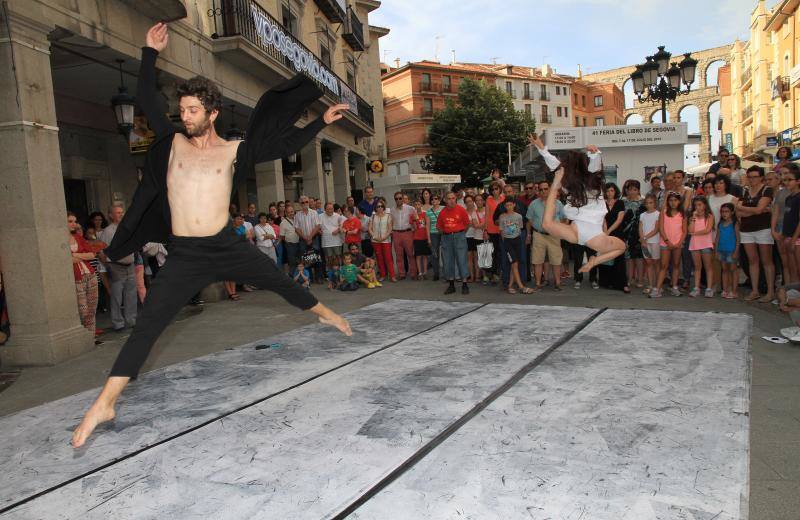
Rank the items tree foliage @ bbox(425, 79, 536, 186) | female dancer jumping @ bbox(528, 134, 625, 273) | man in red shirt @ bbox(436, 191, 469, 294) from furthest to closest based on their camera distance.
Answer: tree foliage @ bbox(425, 79, 536, 186)
man in red shirt @ bbox(436, 191, 469, 294)
female dancer jumping @ bbox(528, 134, 625, 273)

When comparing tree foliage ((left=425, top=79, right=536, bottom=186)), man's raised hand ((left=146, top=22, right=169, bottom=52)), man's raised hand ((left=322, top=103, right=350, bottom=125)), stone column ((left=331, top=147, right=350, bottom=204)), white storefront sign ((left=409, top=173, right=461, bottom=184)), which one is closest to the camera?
man's raised hand ((left=146, top=22, right=169, bottom=52))

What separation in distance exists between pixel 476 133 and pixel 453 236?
3354 centimetres

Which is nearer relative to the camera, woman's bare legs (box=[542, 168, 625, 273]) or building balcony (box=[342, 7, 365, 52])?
woman's bare legs (box=[542, 168, 625, 273])

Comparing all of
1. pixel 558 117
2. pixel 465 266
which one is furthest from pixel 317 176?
pixel 558 117

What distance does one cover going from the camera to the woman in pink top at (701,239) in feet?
26.9

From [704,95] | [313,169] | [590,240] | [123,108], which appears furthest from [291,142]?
[704,95]

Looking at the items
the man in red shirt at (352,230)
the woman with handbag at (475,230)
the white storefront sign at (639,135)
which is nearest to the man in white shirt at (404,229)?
the man in red shirt at (352,230)

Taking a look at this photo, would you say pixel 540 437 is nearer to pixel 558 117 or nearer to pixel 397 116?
pixel 397 116

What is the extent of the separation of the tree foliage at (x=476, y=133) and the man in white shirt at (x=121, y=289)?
35579 mm

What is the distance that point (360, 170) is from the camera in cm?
2528

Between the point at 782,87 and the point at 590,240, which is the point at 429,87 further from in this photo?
the point at 590,240

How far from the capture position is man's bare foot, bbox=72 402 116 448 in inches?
126

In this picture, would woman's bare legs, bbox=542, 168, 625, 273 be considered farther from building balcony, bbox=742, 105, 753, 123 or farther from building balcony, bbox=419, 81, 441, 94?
building balcony, bbox=419, 81, 441, 94

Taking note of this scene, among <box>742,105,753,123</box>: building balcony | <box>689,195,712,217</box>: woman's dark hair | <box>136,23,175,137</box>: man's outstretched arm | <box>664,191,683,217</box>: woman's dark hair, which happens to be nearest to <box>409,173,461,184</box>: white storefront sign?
<box>664,191,683,217</box>: woman's dark hair
